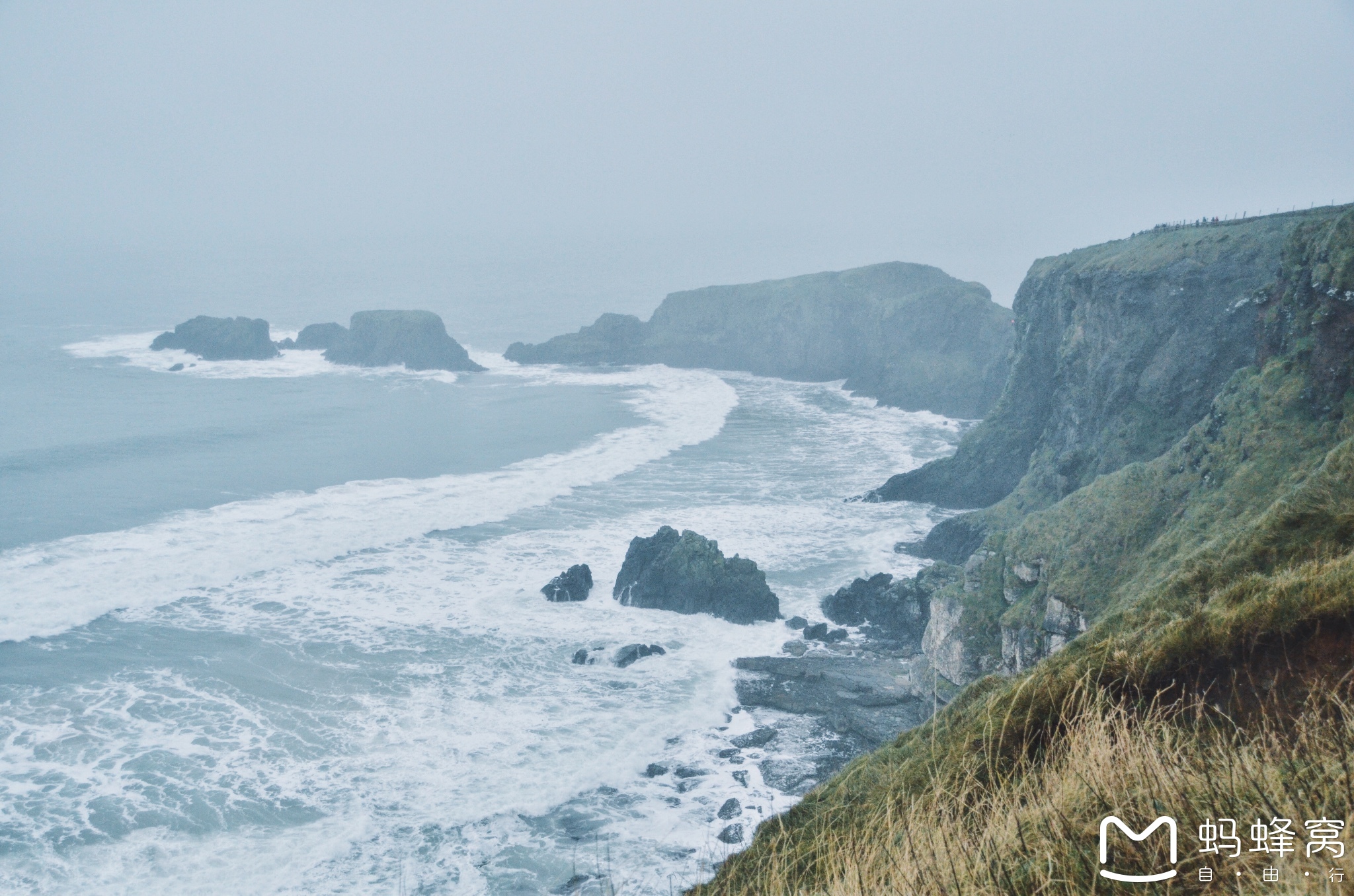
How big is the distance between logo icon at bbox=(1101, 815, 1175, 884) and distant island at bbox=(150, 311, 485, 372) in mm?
89697

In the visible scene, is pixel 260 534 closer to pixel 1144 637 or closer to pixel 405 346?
pixel 1144 637

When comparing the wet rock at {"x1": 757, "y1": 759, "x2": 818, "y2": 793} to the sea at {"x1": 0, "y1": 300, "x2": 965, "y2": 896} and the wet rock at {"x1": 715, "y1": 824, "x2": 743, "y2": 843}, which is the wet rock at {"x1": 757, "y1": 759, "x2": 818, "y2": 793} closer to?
the sea at {"x1": 0, "y1": 300, "x2": 965, "y2": 896}

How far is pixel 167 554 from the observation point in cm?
3622

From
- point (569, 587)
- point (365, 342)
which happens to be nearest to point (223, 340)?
point (365, 342)

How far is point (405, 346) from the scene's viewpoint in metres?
91.1

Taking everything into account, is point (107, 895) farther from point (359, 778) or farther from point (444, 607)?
point (444, 607)

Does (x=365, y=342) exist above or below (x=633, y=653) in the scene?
above

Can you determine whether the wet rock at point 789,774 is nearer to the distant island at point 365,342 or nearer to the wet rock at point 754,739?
the wet rock at point 754,739

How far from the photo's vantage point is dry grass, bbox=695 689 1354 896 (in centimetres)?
399

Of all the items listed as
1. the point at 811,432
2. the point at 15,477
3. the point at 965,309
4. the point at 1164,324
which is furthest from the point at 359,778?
the point at 965,309

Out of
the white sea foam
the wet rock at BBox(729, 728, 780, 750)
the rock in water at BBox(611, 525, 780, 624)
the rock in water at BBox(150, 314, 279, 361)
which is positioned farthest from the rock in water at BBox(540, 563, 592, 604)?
the rock in water at BBox(150, 314, 279, 361)

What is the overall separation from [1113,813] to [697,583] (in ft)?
92.9

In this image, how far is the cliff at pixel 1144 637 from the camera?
15.1 feet

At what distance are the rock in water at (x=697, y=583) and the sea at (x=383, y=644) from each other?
70 cm
